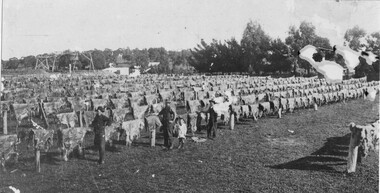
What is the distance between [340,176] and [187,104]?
31.6ft

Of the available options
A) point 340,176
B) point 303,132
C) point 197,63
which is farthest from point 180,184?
point 197,63

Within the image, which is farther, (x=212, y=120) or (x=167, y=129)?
(x=212, y=120)

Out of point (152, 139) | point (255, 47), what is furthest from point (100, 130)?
point (255, 47)

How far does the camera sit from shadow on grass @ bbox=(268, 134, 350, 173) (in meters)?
9.39

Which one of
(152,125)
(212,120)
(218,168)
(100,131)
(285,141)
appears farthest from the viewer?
(212,120)

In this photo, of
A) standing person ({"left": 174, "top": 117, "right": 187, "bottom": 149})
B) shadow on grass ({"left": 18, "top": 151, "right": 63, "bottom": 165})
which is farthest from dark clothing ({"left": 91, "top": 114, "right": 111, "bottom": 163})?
standing person ({"left": 174, "top": 117, "right": 187, "bottom": 149})

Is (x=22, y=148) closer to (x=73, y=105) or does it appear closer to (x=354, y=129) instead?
(x=73, y=105)

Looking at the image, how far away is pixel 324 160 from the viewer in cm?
1005

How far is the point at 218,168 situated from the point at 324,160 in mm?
3366

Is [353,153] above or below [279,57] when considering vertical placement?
below

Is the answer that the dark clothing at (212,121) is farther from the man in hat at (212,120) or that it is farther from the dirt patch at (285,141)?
the dirt patch at (285,141)

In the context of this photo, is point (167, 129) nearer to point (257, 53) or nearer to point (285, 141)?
point (285, 141)

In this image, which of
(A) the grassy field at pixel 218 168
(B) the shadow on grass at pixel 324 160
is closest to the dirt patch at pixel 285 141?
(A) the grassy field at pixel 218 168

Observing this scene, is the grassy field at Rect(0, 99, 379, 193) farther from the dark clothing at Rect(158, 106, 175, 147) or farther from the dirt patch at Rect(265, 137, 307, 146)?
the dark clothing at Rect(158, 106, 175, 147)
